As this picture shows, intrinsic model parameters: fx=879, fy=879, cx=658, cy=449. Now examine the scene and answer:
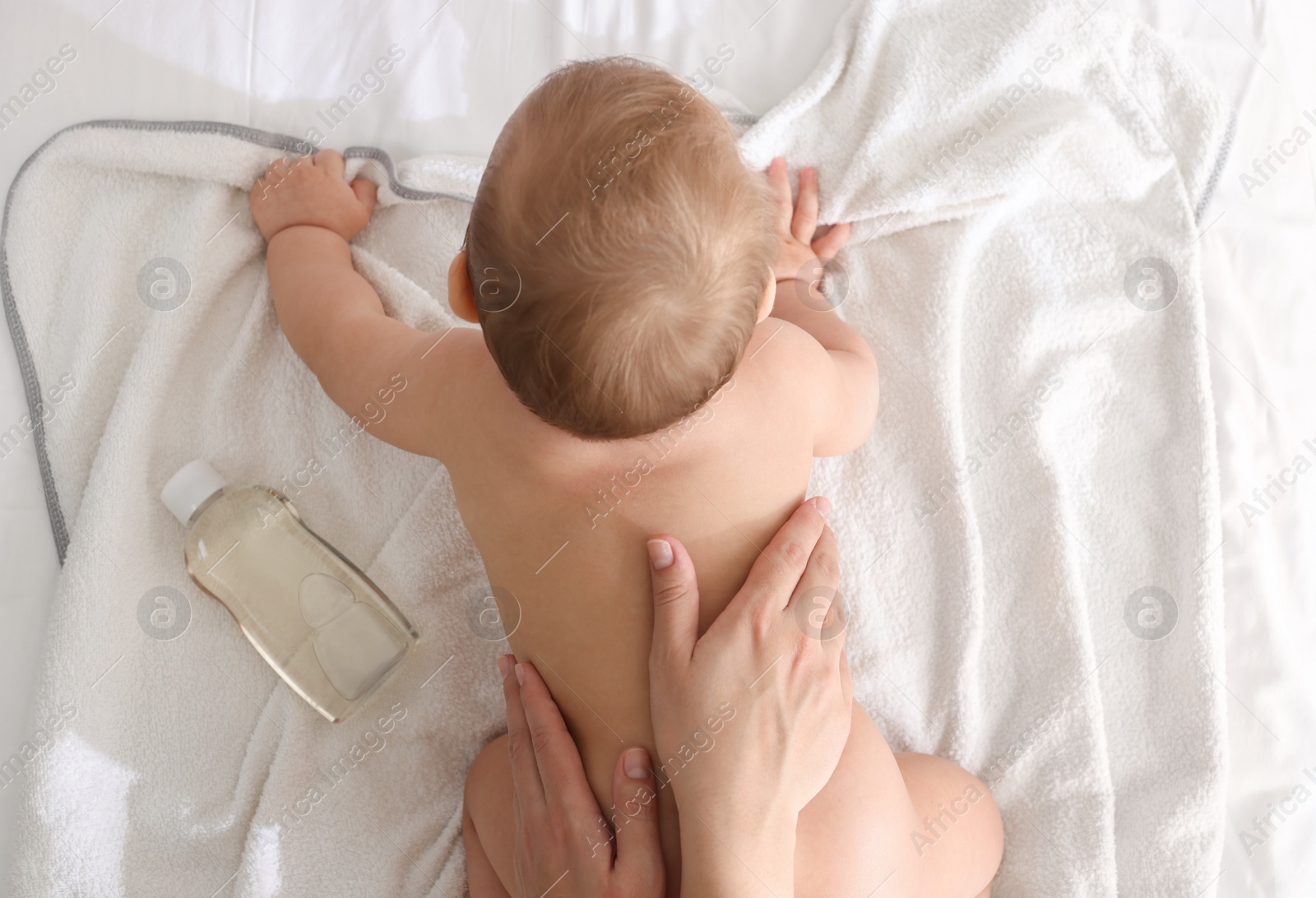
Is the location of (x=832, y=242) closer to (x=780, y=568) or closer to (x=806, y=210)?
(x=806, y=210)

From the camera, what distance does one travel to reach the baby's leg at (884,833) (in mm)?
887

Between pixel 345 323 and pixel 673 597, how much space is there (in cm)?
51

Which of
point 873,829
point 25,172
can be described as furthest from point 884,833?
point 25,172

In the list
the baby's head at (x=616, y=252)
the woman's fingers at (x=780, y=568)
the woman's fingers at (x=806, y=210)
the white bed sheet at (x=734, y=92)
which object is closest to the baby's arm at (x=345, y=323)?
the white bed sheet at (x=734, y=92)

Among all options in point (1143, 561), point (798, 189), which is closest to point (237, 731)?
point (798, 189)

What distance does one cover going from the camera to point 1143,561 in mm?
1094

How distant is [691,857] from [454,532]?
47cm

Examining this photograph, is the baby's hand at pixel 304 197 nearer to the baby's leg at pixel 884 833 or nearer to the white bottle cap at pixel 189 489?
the white bottle cap at pixel 189 489

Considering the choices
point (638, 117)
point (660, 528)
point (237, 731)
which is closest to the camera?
point (638, 117)

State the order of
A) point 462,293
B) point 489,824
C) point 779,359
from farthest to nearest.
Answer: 1. point 489,824
2. point 779,359
3. point 462,293

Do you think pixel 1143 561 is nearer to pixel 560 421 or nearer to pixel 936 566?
pixel 936 566

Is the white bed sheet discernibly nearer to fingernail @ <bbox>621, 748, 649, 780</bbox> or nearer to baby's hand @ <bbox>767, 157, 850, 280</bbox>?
baby's hand @ <bbox>767, 157, 850, 280</bbox>

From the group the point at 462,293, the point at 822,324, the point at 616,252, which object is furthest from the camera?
the point at 822,324

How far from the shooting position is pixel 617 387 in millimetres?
677
